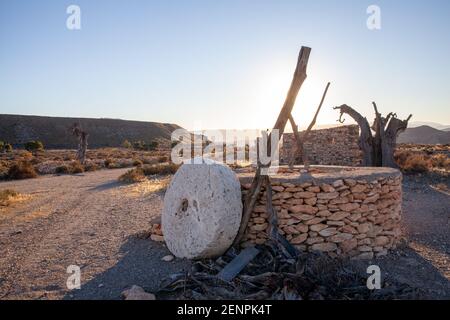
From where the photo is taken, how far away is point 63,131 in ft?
196

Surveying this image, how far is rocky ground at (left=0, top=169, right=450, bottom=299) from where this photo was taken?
4.75 metres

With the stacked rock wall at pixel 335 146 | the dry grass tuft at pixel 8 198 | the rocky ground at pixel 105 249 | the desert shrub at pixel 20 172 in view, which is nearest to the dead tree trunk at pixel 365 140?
the stacked rock wall at pixel 335 146

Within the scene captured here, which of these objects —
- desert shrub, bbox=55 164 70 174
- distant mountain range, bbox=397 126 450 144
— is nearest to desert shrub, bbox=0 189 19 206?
desert shrub, bbox=55 164 70 174

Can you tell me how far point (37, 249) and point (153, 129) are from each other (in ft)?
233

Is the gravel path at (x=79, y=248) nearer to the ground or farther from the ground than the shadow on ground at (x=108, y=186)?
farther from the ground

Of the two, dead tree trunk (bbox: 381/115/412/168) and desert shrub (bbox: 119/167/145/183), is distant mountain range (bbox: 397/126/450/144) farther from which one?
desert shrub (bbox: 119/167/145/183)

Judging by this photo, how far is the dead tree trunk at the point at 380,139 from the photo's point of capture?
14820mm

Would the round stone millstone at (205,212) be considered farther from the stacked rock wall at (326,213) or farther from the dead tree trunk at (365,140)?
the dead tree trunk at (365,140)

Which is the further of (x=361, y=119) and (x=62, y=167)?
(x=62, y=167)

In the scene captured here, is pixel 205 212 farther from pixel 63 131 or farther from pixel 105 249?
pixel 63 131

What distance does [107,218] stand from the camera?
28.4ft

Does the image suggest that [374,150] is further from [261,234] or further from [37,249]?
[37,249]

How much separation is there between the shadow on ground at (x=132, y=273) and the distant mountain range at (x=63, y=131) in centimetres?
5262

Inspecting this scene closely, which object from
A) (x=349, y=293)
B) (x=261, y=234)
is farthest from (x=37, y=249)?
(x=349, y=293)
